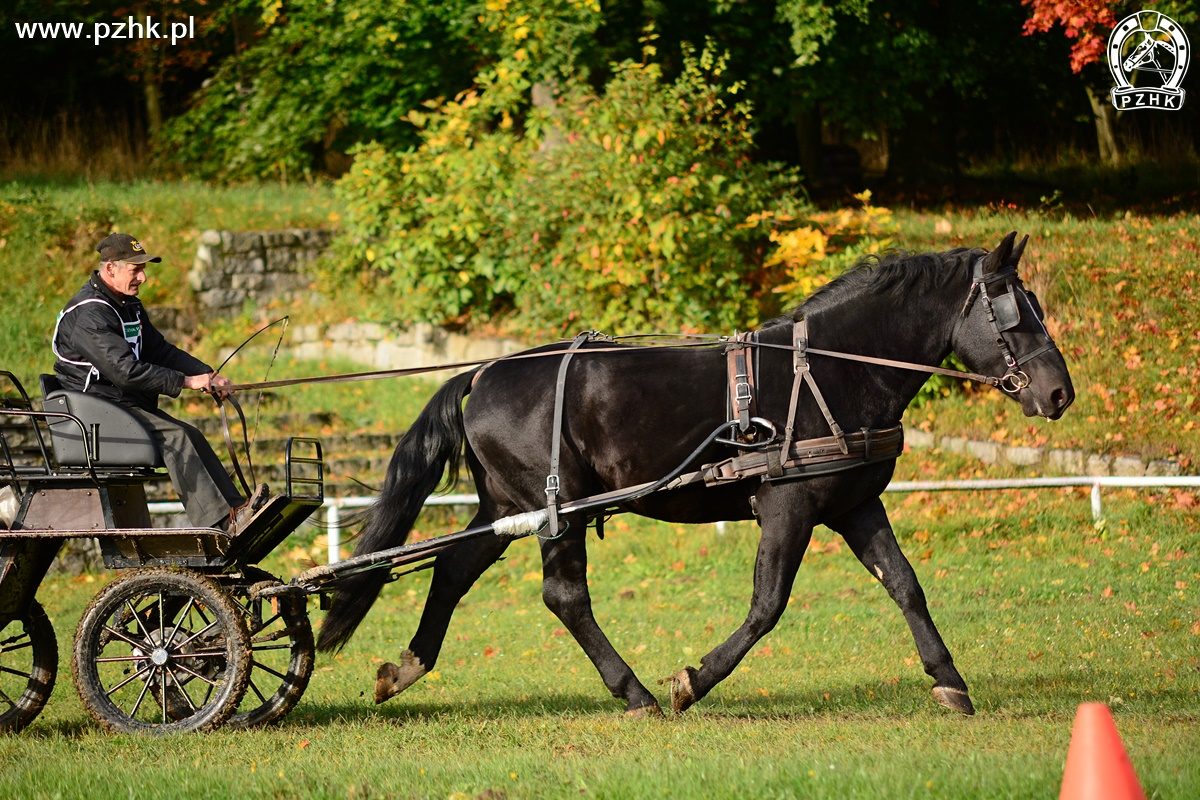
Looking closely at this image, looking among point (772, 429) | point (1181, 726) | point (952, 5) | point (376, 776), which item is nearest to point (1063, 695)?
point (1181, 726)

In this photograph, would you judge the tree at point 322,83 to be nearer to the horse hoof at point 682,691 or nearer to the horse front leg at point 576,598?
the horse front leg at point 576,598

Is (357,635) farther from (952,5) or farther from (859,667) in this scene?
(952,5)

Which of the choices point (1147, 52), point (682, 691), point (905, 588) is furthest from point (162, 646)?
point (1147, 52)

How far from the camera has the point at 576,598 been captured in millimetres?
7336

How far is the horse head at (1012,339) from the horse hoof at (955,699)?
1.42 metres

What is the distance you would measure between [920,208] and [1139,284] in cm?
673

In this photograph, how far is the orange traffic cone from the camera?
4293mm

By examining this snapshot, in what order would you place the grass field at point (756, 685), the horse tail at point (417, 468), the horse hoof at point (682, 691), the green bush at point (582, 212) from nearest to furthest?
the grass field at point (756, 685)
the horse hoof at point (682, 691)
the horse tail at point (417, 468)
the green bush at point (582, 212)

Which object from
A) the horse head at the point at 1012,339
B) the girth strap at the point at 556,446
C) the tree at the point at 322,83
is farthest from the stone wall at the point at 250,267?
the horse head at the point at 1012,339

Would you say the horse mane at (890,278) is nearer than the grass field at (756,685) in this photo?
No

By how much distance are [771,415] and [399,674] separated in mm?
2487

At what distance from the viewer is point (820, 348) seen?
23.2ft

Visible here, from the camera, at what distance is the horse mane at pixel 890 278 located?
7.11 metres

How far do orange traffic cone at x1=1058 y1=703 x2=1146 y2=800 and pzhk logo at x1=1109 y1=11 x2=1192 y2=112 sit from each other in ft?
47.7
